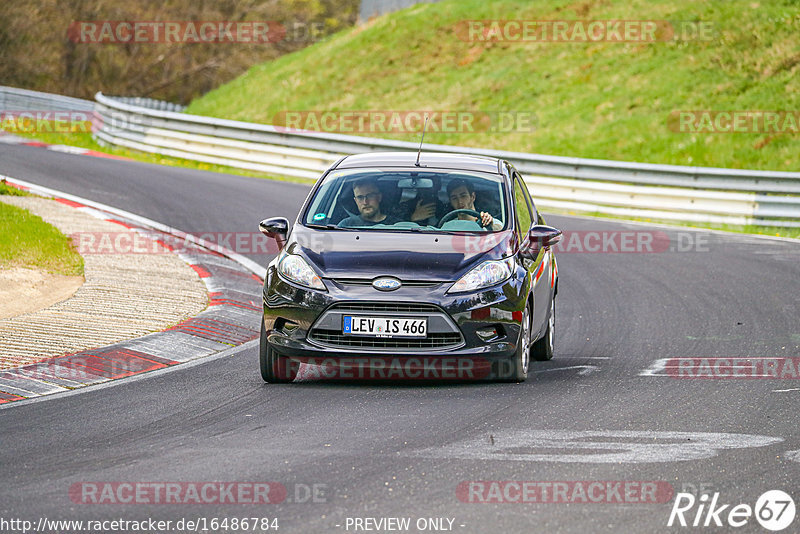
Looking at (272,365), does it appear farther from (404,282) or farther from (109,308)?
(109,308)

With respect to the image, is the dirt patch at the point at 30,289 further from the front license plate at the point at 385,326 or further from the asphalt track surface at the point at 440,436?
the front license plate at the point at 385,326

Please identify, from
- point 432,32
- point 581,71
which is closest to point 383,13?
point 432,32

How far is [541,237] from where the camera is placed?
29.9 ft

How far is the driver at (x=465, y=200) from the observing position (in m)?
9.14

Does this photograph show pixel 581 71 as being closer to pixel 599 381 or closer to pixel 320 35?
pixel 599 381

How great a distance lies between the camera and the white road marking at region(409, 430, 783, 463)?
20.7ft

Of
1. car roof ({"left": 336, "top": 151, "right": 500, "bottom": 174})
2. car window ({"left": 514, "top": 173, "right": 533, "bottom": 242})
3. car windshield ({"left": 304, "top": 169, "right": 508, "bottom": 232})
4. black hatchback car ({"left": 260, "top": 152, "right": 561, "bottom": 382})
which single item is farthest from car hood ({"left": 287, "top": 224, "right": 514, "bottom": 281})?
car roof ({"left": 336, "top": 151, "right": 500, "bottom": 174})

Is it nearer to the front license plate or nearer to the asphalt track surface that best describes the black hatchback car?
the front license plate

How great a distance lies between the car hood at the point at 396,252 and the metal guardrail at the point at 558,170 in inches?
489

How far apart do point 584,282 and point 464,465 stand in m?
8.30

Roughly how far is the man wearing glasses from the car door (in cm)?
103

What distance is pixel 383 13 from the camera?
4131cm

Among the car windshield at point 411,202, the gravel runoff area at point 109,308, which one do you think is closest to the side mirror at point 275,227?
the car windshield at point 411,202

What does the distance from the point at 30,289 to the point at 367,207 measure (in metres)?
4.32
